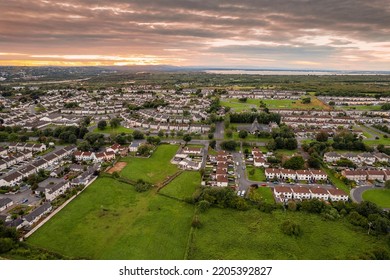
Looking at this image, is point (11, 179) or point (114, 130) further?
point (114, 130)

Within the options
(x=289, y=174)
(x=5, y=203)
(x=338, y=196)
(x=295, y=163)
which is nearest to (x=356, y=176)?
(x=295, y=163)

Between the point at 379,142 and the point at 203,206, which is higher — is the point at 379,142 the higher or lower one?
the higher one

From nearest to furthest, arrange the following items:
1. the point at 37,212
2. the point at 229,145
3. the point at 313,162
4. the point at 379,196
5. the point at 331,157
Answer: the point at 37,212 → the point at 379,196 → the point at 313,162 → the point at 331,157 → the point at 229,145

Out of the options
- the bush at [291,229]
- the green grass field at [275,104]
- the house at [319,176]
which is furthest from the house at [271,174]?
the green grass field at [275,104]

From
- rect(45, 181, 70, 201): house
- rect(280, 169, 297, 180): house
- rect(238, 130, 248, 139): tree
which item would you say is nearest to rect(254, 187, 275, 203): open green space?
rect(280, 169, 297, 180): house

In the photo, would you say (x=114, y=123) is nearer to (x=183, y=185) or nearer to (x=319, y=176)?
(x=183, y=185)
